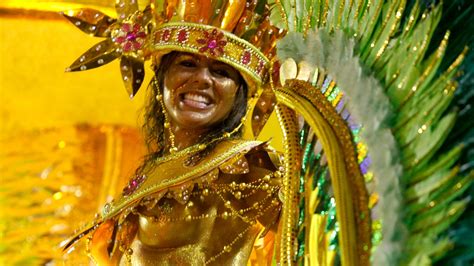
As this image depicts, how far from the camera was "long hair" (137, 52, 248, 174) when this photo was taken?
1.39 meters

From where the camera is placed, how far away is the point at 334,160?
55 centimetres

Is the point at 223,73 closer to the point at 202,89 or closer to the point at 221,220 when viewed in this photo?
the point at 202,89

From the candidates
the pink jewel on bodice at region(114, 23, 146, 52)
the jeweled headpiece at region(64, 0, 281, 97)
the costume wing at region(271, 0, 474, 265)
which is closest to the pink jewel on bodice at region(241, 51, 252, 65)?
the jeweled headpiece at region(64, 0, 281, 97)

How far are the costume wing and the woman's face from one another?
27.3 inches

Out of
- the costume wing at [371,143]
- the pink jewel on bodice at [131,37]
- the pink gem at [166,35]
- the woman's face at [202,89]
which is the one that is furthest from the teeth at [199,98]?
the costume wing at [371,143]

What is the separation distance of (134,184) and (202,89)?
0.68 feet

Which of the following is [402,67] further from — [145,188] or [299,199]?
[145,188]

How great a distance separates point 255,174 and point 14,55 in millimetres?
1525

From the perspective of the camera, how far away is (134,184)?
4.68 feet

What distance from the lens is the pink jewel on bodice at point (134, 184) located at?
55.3 inches

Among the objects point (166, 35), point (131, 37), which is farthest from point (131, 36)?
point (166, 35)

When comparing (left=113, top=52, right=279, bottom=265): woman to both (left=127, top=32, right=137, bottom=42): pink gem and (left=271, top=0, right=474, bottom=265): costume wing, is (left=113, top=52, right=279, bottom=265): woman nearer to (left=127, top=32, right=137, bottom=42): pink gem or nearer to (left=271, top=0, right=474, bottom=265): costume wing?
(left=127, top=32, right=137, bottom=42): pink gem

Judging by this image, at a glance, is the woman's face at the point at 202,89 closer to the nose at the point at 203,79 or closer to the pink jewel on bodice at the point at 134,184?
the nose at the point at 203,79

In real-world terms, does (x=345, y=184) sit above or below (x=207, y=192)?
below
